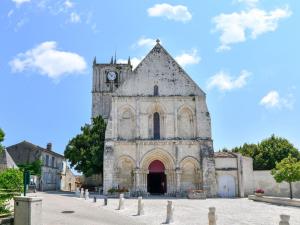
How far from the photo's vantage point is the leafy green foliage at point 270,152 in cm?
4916

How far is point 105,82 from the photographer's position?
164 feet

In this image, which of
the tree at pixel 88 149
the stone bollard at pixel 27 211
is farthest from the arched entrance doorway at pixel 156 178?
the stone bollard at pixel 27 211

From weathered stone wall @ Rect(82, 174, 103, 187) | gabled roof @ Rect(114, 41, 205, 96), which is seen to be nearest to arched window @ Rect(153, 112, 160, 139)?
gabled roof @ Rect(114, 41, 205, 96)

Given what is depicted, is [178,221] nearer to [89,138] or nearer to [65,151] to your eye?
[89,138]

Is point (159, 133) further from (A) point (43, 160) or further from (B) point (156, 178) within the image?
(A) point (43, 160)

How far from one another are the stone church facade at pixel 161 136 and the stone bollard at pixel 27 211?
2324 centimetres

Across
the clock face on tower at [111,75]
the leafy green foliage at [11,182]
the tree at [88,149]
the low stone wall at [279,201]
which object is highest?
the clock face on tower at [111,75]

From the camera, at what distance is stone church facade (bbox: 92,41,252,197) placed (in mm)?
33219

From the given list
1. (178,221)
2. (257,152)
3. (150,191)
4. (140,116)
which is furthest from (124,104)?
(257,152)

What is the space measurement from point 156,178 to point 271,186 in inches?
446

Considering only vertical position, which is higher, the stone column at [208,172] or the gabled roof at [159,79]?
the gabled roof at [159,79]

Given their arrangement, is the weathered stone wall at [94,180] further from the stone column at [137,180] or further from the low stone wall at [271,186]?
the low stone wall at [271,186]

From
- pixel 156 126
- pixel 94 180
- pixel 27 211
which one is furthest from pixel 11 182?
pixel 94 180

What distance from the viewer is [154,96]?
115 ft
